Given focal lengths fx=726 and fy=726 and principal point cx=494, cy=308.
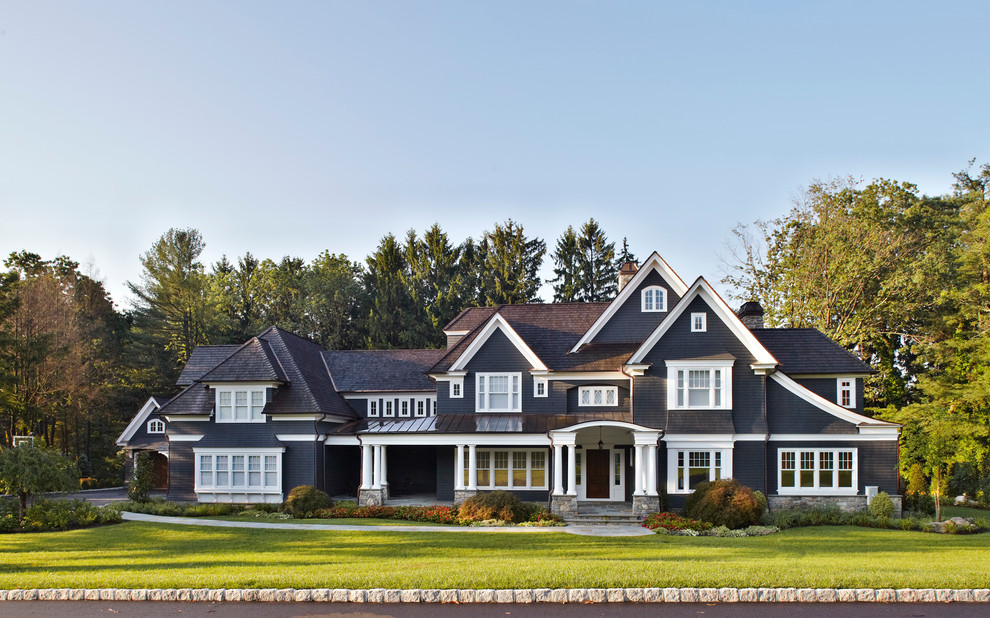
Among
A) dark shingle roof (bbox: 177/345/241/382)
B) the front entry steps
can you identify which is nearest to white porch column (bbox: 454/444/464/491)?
the front entry steps

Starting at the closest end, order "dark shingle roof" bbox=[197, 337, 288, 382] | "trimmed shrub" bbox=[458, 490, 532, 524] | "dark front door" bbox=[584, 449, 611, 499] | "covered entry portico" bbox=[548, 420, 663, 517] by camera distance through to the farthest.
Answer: "trimmed shrub" bbox=[458, 490, 532, 524]
"covered entry portico" bbox=[548, 420, 663, 517]
"dark front door" bbox=[584, 449, 611, 499]
"dark shingle roof" bbox=[197, 337, 288, 382]

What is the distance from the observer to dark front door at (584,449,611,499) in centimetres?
2856

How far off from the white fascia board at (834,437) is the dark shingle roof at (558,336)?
6385 millimetres

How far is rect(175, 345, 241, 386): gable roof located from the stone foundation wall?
2442cm

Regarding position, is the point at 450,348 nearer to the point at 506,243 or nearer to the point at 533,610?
the point at 533,610

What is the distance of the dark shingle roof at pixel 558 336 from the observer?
28.8m

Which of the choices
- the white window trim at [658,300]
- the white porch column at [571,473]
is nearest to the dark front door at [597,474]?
the white porch column at [571,473]

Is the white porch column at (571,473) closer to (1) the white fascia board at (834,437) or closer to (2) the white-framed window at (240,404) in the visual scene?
(1) the white fascia board at (834,437)

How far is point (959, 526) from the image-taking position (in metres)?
20.8

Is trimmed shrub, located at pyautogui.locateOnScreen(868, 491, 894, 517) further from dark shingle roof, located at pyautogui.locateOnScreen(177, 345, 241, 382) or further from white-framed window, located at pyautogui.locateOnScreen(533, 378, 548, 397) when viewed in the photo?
dark shingle roof, located at pyautogui.locateOnScreen(177, 345, 241, 382)

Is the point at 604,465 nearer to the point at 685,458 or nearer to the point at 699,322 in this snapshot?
the point at 685,458

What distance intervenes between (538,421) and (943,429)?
13835 mm

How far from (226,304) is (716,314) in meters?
41.7

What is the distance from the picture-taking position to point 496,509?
76.6ft
